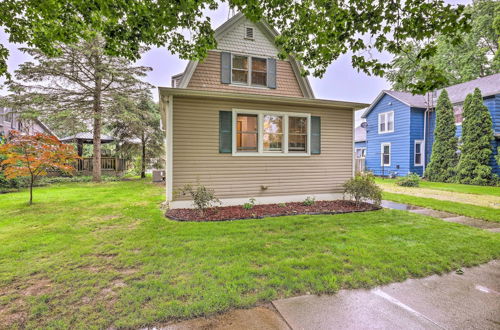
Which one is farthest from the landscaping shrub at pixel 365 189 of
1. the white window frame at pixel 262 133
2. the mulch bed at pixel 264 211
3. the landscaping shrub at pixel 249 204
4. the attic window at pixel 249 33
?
the attic window at pixel 249 33

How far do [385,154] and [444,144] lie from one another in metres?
3.92

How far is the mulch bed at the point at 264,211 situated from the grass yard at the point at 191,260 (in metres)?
0.44

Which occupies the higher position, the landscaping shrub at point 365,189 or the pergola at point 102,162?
the pergola at point 102,162

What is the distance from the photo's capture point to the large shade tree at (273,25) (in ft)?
11.1

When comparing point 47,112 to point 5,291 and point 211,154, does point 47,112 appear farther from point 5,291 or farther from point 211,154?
point 5,291

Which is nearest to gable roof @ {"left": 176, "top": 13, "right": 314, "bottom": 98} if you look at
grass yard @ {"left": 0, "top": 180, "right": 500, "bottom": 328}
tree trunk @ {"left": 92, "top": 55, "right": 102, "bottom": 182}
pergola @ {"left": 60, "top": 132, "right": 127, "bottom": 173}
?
grass yard @ {"left": 0, "top": 180, "right": 500, "bottom": 328}

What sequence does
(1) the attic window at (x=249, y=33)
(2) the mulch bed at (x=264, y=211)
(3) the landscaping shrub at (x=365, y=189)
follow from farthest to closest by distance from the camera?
(1) the attic window at (x=249, y=33), (3) the landscaping shrub at (x=365, y=189), (2) the mulch bed at (x=264, y=211)

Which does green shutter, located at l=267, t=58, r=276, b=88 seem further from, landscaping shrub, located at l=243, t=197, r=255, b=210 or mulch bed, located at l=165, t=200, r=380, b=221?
mulch bed, located at l=165, t=200, r=380, b=221

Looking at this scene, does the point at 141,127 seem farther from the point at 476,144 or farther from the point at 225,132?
the point at 476,144

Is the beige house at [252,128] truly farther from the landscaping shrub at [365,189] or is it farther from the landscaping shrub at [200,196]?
the landscaping shrub at [365,189]

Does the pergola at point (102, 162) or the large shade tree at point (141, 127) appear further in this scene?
the pergola at point (102, 162)

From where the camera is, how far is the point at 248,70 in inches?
336

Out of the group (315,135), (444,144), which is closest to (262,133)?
(315,135)

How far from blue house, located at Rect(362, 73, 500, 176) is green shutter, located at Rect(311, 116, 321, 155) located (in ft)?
36.2
